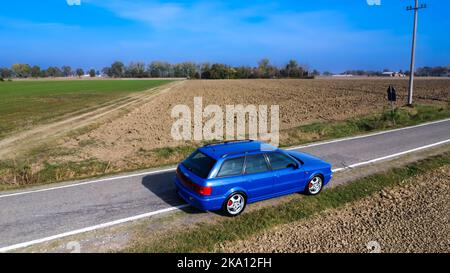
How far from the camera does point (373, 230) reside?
6.03 m

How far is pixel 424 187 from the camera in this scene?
8.18m

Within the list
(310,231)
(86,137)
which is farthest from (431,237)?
(86,137)

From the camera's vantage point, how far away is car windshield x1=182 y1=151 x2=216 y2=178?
6498 millimetres

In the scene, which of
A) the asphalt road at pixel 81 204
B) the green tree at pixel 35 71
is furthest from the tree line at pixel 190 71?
the asphalt road at pixel 81 204

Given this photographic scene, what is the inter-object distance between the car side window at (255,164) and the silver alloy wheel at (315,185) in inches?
57.3

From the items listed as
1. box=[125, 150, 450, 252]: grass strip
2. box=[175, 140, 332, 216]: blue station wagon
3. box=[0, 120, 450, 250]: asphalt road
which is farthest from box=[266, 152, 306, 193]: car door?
box=[0, 120, 450, 250]: asphalt road

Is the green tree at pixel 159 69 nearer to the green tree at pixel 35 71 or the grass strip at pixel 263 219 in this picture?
the green tree at pixel 35 71

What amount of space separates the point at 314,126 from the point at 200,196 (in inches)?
488

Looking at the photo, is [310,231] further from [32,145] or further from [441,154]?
[32,145]

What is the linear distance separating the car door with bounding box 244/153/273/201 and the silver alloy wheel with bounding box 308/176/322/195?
1.28 meters

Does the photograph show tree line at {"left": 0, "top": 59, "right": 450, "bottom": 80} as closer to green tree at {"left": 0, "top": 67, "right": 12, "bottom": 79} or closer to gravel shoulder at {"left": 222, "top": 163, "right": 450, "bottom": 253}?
green tree at {"left": 0, "top": 67, "right": 12, "bottom": 79}

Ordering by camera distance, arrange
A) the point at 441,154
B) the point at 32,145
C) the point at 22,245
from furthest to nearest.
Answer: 1. the point at 32,145
2. the point at 441,154
3. the point at 22,245

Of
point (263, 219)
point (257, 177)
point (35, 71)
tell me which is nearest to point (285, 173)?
point (257, 177)

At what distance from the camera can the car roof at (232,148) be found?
22.2ft
